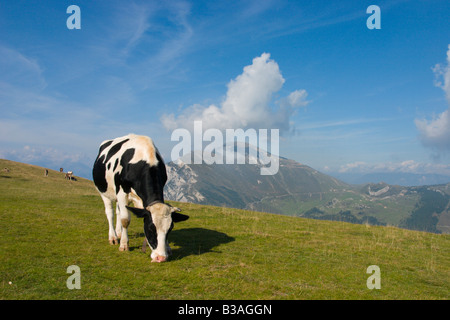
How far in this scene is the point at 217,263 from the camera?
10227 mm

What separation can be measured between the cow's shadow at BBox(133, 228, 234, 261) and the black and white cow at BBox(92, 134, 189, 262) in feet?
4.47

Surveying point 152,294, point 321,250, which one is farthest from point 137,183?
point 321,250

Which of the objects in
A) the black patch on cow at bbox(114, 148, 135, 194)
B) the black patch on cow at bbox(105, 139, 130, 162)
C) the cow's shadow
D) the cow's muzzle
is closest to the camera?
the cow's muzzle

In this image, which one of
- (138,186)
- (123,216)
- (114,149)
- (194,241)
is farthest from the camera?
(194,241)

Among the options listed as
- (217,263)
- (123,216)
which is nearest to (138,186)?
(123,216)

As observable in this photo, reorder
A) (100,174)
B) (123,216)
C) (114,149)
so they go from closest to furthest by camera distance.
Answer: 1. (123,216)
2. (114,149)
3. (100,174)

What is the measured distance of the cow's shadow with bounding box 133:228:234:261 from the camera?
38.3 feet

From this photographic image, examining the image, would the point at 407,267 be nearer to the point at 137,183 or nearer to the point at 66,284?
the point at 137,183

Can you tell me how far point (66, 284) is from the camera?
792 centimetres

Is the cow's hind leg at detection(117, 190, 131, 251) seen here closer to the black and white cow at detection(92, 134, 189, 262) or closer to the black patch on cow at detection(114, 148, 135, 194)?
the black and white cow at detection(92, 134, 189, 262)

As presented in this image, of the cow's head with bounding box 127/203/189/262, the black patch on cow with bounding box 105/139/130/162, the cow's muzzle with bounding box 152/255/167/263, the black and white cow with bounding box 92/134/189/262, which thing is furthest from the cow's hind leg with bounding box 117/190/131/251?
the cow's muzzle with bounding box 152/255/167/263

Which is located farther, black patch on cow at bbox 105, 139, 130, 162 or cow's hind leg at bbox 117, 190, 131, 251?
black patch on cow at bbox 105, 139, 130, 162

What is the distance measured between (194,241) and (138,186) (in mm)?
4337

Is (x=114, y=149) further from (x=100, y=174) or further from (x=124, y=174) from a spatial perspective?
(x=124, y=174)
